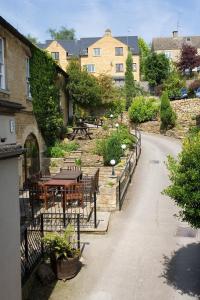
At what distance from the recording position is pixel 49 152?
2205 cm

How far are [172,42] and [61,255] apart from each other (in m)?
61.6

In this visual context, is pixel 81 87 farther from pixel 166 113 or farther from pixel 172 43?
pixel 172 43

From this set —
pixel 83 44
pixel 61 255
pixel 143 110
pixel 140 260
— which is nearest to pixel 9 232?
pixel 61 255

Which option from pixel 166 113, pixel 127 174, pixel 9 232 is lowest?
pixel 127 174

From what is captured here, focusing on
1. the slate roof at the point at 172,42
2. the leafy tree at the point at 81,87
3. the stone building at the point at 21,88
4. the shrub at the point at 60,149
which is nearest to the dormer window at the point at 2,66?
the stone building at the point at 21,88

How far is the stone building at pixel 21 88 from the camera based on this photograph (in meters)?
15.9

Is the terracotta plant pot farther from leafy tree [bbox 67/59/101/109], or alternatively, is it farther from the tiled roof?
leafy tree [bbox 67/59/101/109]

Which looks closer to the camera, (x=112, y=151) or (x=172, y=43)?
(x=112, y=151)

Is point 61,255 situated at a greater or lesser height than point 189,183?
lesser

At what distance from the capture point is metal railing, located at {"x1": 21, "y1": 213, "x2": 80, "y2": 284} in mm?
9297

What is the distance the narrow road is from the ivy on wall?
7.48 metres

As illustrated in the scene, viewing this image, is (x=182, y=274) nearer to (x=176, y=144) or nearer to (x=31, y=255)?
(x=31, y=255)

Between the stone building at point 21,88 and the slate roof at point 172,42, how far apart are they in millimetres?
48402

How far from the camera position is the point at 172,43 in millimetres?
65188
